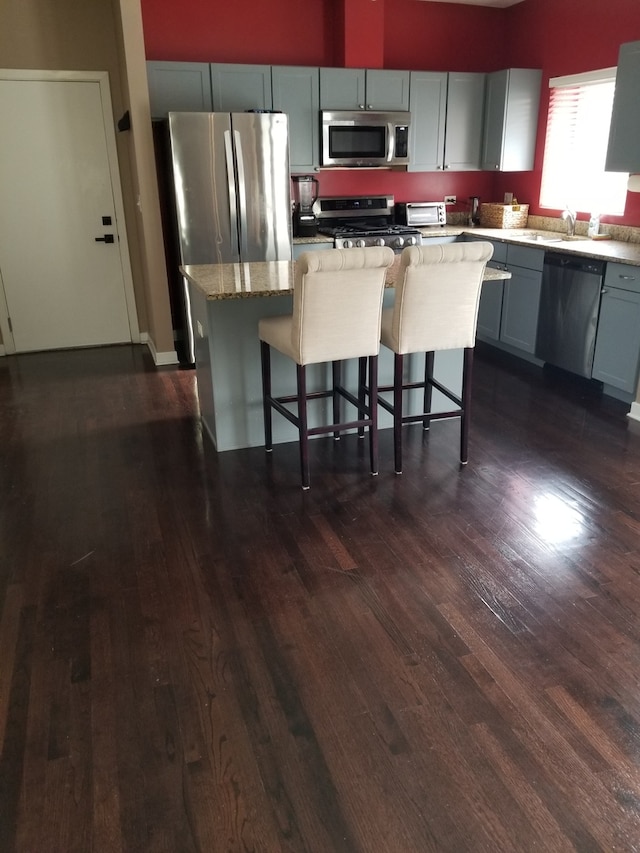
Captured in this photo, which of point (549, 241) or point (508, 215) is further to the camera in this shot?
point (508, 215)

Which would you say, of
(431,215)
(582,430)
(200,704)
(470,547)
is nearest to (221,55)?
(431,215)

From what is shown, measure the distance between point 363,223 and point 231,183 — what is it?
161cm

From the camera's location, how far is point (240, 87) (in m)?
4.93

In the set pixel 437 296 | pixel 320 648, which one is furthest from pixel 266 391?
pixel 320 648

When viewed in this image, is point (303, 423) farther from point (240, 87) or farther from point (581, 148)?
point (581, 148)

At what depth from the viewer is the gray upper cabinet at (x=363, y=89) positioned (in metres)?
5.18

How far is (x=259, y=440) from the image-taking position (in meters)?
3.56

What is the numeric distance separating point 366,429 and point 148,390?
5.55ft

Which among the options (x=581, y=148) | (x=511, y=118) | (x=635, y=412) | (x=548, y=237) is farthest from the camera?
→ (x=511, y=118)

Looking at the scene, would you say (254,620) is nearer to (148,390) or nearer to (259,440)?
(259,440)

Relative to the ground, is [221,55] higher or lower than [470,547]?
higher

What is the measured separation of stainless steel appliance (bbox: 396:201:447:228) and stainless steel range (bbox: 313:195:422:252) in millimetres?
87

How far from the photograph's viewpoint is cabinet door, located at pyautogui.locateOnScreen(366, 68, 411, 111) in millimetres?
5297

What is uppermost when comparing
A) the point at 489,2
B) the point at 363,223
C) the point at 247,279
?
the point at 489,2
